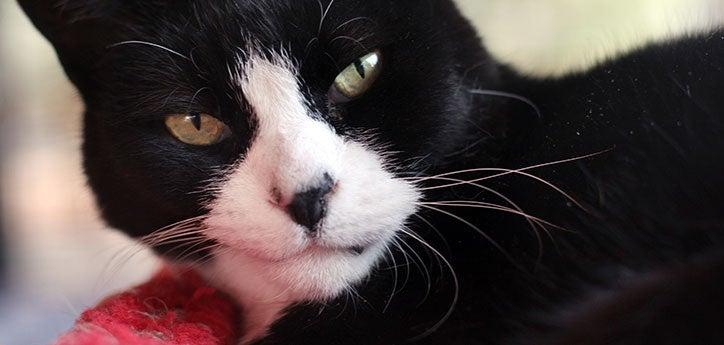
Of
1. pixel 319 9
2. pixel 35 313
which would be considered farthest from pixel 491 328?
pixel 35 313

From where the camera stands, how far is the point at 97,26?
83 centimetres

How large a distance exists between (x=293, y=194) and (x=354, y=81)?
0.14 m

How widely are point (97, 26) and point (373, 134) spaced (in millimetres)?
327

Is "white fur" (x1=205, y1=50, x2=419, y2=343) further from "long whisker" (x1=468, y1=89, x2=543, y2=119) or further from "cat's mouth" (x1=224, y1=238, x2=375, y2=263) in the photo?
"long whisker" (x1=468, y1=89, x2=543, y2=119)

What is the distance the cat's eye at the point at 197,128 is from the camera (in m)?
0.76

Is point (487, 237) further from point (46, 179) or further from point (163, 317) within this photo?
point (46, 179)

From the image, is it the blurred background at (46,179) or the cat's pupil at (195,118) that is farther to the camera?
the blurred background at (46,179)

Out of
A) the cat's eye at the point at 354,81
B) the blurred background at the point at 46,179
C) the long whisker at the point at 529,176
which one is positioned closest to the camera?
the long whisker at the point at 529,176

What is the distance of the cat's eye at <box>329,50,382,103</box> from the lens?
2.45 ft

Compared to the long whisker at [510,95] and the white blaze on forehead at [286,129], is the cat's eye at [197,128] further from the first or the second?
the long whisker at [510,95]

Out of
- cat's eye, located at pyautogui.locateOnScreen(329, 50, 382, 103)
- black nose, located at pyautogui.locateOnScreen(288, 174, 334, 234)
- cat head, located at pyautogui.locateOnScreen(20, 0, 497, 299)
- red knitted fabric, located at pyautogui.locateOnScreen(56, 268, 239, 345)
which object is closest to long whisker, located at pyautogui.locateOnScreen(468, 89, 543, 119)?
cat head, located at pyautogui.locateOnScreen(20, 0, 497, 299)

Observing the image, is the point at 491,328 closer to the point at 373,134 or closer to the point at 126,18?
the point at 373,134

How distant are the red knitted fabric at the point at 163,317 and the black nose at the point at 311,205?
0.55ft

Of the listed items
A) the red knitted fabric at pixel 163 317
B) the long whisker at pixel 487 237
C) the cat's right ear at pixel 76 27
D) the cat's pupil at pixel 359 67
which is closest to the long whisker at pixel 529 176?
the long whisker at pixel 487 237
